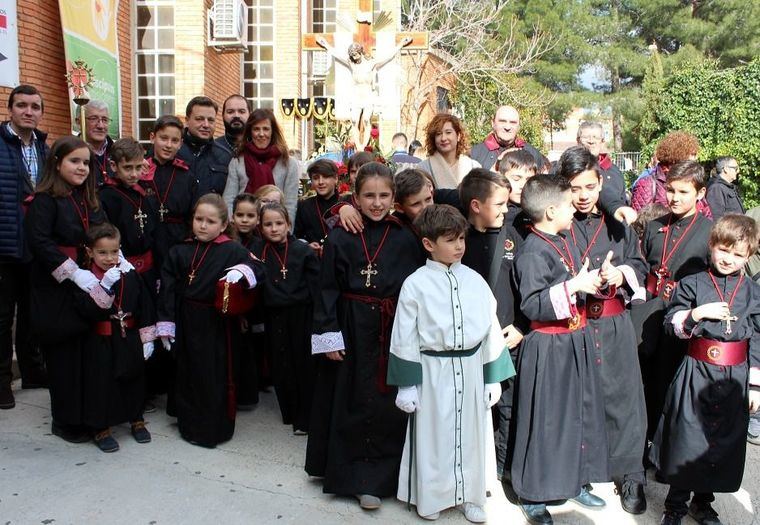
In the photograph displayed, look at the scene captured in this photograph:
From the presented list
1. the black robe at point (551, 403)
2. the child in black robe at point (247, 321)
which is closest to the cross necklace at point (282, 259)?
the child in black robe at point (247, 321)

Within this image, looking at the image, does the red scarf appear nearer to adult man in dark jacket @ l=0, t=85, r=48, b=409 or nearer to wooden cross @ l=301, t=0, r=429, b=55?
adult man in dark jacket @ l=0, t=85, r=48, b=409

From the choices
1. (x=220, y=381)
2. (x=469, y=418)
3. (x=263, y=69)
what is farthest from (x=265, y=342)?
(x=263, y=69)

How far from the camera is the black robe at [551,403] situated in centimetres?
375

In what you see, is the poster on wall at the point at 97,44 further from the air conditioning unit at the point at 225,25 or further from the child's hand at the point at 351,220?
the child's hand at the point at 351,220

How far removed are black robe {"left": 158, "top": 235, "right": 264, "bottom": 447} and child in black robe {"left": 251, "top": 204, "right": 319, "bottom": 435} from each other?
24 centimetres

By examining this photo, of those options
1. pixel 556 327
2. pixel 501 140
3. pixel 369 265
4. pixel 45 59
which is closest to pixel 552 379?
pixel 556 327

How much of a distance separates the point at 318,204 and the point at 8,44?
4.28 metres

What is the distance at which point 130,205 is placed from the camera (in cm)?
516

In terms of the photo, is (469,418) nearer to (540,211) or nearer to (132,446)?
(540,211)

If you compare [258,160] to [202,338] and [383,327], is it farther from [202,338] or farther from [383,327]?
[383,327]

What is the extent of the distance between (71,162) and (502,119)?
3.11m

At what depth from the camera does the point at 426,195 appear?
435cm

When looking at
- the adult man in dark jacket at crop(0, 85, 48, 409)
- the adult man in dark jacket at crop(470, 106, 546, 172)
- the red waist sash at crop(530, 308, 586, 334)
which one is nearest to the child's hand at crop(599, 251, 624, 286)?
the red waist sash at crop(530, 308, 586, 334)

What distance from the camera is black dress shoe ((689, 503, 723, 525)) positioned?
3.79 m
